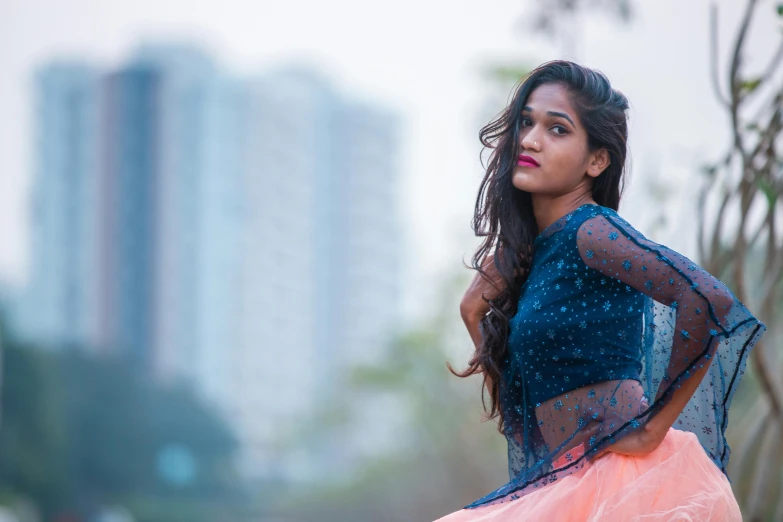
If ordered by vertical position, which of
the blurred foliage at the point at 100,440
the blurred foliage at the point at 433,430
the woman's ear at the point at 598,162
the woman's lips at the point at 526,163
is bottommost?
the woman's ear at the point at 598,162

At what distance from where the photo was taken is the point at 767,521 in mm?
4734

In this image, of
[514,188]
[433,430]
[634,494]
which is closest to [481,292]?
[514,188]

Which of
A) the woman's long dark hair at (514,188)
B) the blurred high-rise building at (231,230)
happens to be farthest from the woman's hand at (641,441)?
the blurred high-rise building at (231,230)

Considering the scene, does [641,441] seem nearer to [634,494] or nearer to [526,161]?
[634,494]

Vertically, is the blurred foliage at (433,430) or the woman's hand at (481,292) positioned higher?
the blurred foliage at (433,430)

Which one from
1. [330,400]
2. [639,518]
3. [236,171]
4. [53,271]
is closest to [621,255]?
[639,518]

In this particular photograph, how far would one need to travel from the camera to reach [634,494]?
7.32 feet

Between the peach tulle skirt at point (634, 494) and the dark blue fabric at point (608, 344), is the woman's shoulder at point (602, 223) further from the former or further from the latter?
the peach tulle skirt at point (634, 494)

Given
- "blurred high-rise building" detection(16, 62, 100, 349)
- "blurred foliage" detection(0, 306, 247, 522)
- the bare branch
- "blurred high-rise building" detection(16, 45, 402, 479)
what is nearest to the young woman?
the bare branch

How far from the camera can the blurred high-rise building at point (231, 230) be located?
5803 cm

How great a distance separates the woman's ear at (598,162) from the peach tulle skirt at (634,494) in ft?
2.09

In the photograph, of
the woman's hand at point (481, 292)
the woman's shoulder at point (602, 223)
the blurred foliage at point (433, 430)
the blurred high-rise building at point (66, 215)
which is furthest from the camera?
the blurred high-rise building at point (66, 215)

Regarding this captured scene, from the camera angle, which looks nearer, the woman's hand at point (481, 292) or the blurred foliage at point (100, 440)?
the woman's hand at point (481, 292)

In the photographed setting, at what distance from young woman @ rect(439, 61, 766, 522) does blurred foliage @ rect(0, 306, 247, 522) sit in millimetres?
28035
